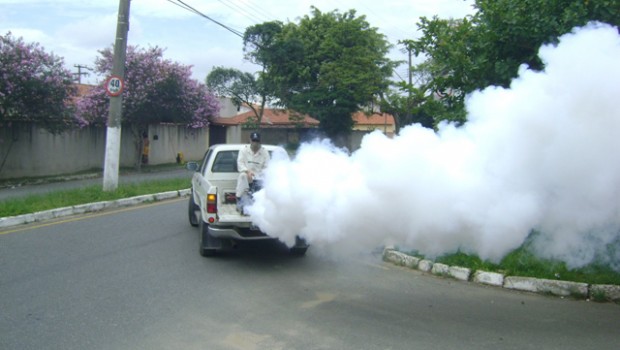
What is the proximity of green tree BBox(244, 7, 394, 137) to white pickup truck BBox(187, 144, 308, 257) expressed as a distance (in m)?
26.6

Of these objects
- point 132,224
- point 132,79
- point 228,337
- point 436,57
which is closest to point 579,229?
point 228,337

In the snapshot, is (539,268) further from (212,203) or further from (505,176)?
(212,203)

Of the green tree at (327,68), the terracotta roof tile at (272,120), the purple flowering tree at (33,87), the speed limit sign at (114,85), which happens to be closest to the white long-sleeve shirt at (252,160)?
the speed limit sign at (114,85)

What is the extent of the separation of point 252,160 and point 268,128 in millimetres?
35531

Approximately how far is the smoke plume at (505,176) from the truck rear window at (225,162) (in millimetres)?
3338

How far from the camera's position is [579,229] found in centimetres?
487

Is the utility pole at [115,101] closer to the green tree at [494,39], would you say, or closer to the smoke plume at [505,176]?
the green tree at [494,39]

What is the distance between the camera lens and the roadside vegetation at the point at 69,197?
1084 cm

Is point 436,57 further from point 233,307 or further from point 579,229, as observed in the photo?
point 233,307

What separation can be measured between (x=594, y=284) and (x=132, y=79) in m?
18.7

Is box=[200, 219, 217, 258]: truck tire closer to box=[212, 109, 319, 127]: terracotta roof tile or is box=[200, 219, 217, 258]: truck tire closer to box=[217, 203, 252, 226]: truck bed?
box=[217, 203, 252, 226]: truck bed

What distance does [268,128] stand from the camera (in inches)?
1694

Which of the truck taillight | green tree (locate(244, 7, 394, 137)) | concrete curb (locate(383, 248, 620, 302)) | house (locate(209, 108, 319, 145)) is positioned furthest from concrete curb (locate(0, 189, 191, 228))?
green tree (locate(244, 7, 394, 137))

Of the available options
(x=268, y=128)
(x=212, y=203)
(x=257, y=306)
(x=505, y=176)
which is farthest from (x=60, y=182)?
(x=268, y=128)
